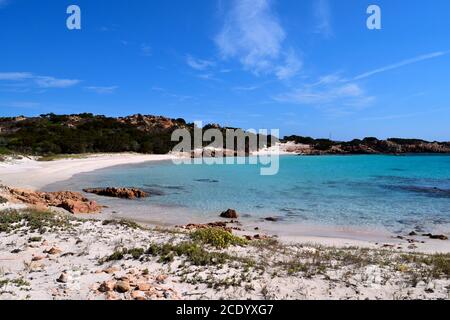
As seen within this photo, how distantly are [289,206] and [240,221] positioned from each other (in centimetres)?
562

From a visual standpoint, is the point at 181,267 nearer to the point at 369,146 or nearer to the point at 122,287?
the point at 122,287

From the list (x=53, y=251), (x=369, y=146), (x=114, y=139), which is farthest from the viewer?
(x=369, y=146)

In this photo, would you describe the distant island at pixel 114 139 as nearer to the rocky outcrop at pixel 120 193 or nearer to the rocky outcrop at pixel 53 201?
the rocky outcrop at pixel 120 193

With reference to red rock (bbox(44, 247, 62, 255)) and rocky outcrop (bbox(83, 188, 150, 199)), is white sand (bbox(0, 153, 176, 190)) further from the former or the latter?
red rock (bbox(44, 247, 62, 255))

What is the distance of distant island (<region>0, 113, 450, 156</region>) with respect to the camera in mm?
62125

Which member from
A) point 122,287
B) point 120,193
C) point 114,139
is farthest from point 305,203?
point 114,139

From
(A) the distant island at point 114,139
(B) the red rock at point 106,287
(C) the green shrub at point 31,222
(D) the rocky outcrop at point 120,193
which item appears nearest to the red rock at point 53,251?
(C) the green shrub at point 31,222

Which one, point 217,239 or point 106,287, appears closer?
point 106,287

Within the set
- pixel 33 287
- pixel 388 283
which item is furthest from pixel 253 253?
pixel 33 287

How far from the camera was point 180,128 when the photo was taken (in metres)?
101

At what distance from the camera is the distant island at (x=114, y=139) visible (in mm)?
62125

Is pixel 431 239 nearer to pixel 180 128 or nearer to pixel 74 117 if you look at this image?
pixel 180 128

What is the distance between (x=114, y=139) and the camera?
7431 cm

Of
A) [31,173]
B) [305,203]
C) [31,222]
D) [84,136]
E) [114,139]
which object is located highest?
[84,136]
